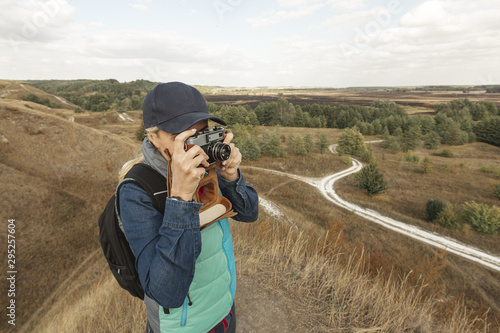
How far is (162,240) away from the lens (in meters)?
1.38

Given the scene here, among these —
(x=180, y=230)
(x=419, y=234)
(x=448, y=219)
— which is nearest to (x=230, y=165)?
(x=180, y=230)

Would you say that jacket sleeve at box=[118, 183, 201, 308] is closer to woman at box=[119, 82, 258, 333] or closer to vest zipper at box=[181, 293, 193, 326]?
woman at box=[119, 82, 258, 333]

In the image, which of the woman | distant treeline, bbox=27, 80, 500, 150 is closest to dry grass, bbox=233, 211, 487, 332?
the woman

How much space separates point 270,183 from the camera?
32.7 metres

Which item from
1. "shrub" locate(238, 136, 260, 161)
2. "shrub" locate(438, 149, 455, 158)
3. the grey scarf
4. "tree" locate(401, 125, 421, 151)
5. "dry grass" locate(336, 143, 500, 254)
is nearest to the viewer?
the grey scarf

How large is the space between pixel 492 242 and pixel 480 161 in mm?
37111

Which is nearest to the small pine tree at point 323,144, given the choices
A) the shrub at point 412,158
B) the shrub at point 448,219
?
the shrub at point 412,158

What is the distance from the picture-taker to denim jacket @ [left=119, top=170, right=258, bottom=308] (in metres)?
1.38

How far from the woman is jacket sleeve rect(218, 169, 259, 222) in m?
0.01

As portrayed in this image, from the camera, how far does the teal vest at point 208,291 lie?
174 centimetres

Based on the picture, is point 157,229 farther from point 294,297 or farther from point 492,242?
point 492,242

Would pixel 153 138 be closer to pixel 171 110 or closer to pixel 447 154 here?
pixel 171 110

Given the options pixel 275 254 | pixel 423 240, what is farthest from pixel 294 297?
pixel 423 240

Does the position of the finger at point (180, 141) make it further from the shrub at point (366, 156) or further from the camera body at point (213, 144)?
the shrub at point (366, 156)
